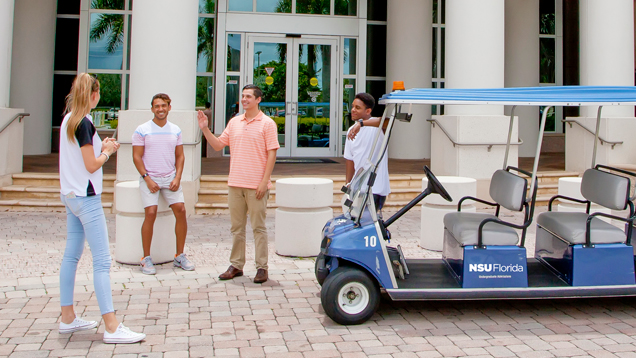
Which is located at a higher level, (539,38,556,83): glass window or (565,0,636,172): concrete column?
(539,38,556,83): glass window

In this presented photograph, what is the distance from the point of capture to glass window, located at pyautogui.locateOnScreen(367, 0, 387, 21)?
17188 mm

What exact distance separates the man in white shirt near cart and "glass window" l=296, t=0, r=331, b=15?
424 inches

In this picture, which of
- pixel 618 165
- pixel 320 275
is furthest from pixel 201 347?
pixel 618 165

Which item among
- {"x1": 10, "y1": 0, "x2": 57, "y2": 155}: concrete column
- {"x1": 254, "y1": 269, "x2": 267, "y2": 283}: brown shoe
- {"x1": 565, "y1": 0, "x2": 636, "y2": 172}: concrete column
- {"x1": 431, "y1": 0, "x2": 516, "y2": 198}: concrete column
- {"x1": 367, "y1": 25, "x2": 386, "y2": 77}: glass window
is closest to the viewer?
{"x1": 254, "y1": 269, "x2": 267, "y2": 283}: brown shoe

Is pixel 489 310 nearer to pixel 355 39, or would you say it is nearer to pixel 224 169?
pixel 224 169

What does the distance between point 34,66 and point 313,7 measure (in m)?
6.85

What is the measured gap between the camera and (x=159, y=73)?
10078 mm

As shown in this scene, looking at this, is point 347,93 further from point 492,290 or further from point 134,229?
point 492,290

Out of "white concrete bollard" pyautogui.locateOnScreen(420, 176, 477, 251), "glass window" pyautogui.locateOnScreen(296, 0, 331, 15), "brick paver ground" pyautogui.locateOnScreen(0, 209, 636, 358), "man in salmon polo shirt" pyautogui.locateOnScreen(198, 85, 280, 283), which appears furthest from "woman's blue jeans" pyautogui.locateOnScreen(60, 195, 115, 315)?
"glass window" pyautogui.locateOnScreen(296, 0, 331, 15)

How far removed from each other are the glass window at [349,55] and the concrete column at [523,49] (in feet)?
12.8

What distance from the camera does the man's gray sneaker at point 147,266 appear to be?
6.45m

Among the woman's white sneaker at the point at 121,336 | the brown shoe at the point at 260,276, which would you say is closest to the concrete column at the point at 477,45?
the brown shoe at the point at 260,276

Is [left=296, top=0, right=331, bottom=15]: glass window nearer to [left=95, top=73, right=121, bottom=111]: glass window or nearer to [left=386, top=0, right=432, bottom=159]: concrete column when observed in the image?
[left=386, top=0, right=432, bottom=159]: concrete column

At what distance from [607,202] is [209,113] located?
38.2 feet
